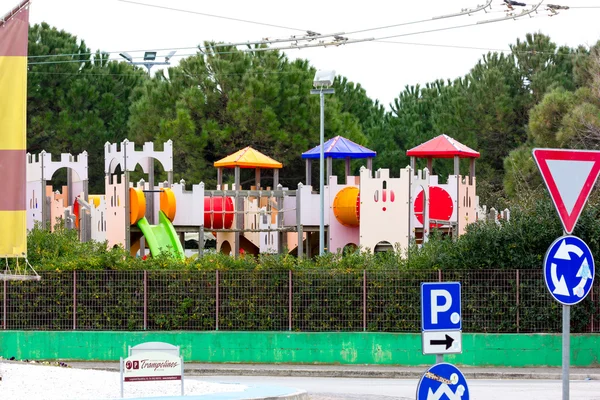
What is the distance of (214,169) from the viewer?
5934 cm

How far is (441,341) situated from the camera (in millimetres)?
9469

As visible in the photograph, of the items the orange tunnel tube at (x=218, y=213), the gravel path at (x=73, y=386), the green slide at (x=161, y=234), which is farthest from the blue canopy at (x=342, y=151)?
the gravel path at (x=73, y=386)

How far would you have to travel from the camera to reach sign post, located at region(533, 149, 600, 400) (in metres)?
8.91

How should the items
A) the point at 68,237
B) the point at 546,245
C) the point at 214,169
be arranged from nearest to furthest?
the point at 546,245 < the point at 68,237 < the point at 214,169

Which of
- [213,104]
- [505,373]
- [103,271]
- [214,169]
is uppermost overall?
[213,104]

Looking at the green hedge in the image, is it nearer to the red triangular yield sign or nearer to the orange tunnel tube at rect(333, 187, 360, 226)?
the orange tunnel tube at rect(333, 187, 360, 226)

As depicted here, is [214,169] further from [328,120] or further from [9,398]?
[9,398]

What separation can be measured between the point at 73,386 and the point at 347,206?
2319 centimetres

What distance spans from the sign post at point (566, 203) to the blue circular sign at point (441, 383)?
93cm

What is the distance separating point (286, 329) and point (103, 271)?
13.8 feet

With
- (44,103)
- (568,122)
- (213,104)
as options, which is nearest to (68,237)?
(568,122)

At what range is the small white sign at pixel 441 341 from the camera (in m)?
9.41

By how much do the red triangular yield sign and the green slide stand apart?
2570 cm

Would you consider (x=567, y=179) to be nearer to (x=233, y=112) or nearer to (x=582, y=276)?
(x=582, y=276)
